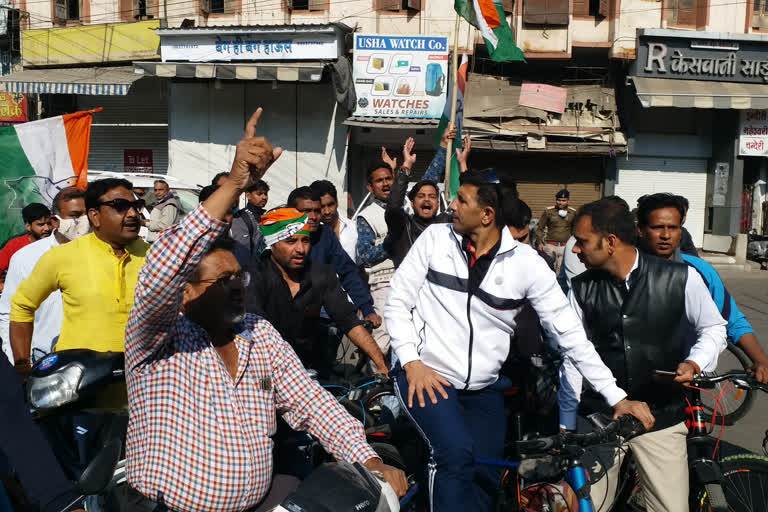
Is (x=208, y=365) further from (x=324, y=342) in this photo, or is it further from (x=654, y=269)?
(x=324, y=342)

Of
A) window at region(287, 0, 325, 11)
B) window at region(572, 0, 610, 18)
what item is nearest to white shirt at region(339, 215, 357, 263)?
window at region(287, 0, 325, 11)

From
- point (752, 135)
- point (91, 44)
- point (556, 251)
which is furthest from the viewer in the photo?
point (91, 44)

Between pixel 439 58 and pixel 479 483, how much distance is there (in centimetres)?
1468

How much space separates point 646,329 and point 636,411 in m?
0.61

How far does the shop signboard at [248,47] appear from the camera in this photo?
17.1 metres

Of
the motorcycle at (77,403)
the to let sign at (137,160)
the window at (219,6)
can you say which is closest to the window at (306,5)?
the window at (219,6)

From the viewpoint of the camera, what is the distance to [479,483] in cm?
318

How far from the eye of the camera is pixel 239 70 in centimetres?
1733

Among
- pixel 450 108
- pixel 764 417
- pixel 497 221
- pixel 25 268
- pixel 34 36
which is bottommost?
pixel 764 417

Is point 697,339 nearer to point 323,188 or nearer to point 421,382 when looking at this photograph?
point 421,382

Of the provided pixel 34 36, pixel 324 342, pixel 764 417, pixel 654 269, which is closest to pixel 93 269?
pixel 324 342

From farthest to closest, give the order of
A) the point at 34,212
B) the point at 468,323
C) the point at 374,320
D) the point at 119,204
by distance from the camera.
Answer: the point at 34,212 < the point at 374,320 < the point at 119,204 < the point at 468,323

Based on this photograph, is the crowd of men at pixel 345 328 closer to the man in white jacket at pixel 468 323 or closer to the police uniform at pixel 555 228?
the man in white jacket at pixel 468 323

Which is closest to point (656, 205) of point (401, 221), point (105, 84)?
point (401, 221)
